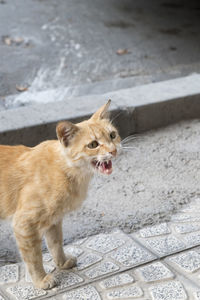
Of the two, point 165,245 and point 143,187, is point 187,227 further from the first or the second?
point 143,187

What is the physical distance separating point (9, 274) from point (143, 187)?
5.14 ft

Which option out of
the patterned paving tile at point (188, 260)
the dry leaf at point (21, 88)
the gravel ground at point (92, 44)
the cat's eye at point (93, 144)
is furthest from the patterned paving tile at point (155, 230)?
the dry leaf at point (21, 88)

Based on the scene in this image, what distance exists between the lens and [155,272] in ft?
10.6

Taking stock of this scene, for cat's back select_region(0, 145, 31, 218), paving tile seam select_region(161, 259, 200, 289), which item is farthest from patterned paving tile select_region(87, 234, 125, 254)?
cat's back select_region(0, 145, 31, 218)

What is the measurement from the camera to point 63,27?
318 inches

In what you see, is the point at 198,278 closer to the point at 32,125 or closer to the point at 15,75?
the point at 32,125

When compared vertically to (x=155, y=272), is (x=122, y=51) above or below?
below

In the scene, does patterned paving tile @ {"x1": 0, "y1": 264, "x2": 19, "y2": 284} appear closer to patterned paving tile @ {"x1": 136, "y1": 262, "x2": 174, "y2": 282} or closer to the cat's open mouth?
patterned paving tile @ {"x1": 136, "y1": 262, "x2": 174, "y2": 282}

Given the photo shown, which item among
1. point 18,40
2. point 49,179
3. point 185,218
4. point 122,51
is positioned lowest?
point 122,51

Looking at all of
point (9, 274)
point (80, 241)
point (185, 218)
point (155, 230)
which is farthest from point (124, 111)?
point (9, 274)

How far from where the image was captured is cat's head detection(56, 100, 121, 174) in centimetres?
289

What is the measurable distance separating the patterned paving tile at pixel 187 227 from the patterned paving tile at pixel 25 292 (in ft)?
3.82

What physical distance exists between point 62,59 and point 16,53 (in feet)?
2.31

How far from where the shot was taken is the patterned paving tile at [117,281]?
312 centimetres
